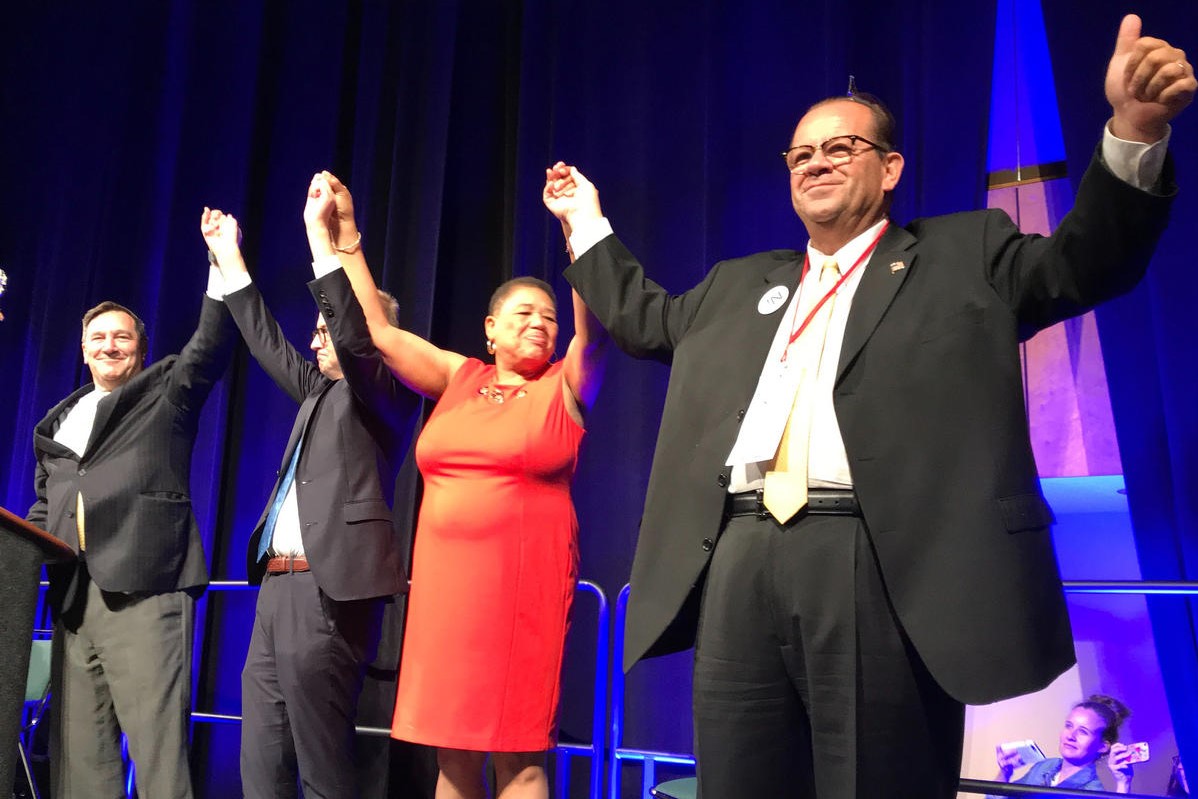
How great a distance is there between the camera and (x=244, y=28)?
4.52 m

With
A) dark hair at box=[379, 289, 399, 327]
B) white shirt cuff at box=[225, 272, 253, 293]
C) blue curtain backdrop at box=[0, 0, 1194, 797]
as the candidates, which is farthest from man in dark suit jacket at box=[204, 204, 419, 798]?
blue curtain backdrop at box=[0, 0, 1194, 797]

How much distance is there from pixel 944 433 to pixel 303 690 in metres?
1.79

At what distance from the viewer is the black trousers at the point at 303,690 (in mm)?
2559

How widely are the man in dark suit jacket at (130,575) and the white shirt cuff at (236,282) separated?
2.1 inches

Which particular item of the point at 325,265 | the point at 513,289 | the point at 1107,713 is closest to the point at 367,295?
the point at 325,265

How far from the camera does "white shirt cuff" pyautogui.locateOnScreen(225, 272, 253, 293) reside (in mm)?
3102

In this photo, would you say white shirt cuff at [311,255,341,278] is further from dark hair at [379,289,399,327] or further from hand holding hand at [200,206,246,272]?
hand holding hand at [200,206,246,272]

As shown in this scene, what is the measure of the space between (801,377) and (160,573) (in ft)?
6.88

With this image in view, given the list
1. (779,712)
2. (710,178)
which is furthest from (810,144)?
(710,178)

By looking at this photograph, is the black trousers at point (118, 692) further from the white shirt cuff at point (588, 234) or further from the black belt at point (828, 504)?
the black belt at point (828, 504)

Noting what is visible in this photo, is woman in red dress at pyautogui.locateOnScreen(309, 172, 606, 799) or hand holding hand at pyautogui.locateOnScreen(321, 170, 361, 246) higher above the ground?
hand holding hand at pyautogui.locateOnScreen(321, 170, 361, 246)

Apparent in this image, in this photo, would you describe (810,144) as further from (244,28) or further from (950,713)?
(244,28)

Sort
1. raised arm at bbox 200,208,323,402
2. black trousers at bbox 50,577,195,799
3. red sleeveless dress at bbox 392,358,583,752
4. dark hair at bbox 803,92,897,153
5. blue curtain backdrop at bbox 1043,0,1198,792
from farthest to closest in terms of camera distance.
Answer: raised arm at bbox 200,208,323,402 → black trousers at bbox 50,577,195,799 → blue curtain backdrop at bbox 1043,0,1198,792 → red sleeveless dress at bbox 392,358,583,752 → dark hair at bbox 803,92,897,153

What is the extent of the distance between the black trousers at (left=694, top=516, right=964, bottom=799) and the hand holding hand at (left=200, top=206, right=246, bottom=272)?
2.15m
